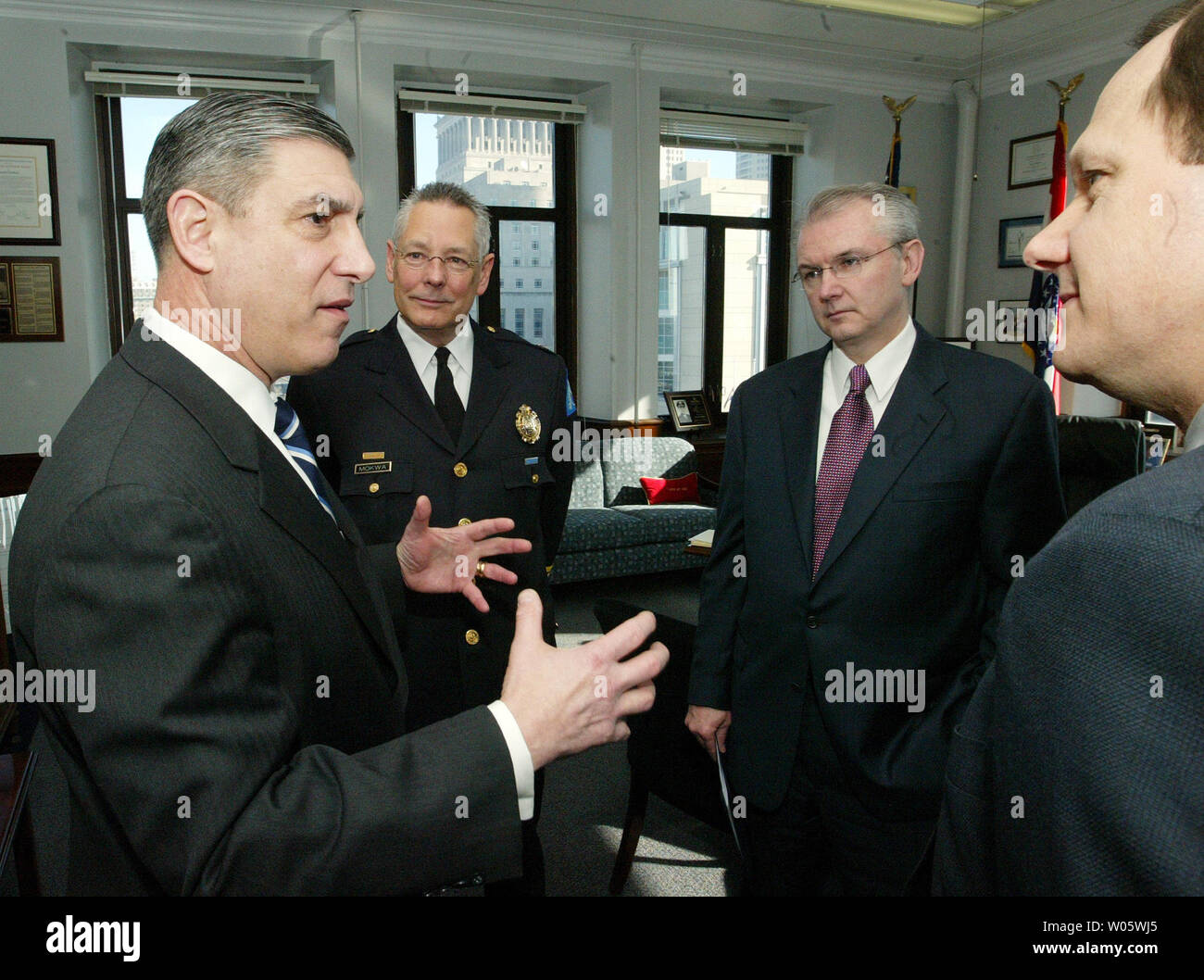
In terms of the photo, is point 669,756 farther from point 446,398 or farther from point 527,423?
point 446,398

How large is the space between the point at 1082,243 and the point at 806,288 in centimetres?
119

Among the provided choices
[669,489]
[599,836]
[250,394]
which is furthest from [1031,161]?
[250,394]

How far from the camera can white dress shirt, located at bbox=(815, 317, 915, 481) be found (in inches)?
72.1

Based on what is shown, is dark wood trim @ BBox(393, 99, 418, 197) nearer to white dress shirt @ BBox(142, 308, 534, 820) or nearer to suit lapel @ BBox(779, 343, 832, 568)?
suit lapel @ BBox(779, 343, 832, 568)

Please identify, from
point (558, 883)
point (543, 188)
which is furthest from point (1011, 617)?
point (543, 188)

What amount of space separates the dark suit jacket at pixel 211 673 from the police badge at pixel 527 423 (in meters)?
1.19

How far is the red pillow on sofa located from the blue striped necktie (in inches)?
194

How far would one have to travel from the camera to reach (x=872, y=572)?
1.68 metres

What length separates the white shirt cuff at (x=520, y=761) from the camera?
0.96m

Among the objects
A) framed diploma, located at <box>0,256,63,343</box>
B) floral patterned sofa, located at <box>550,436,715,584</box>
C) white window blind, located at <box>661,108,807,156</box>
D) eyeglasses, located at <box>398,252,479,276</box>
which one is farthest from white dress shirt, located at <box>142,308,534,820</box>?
white window blind, located at <box>661,108,807,156</box>

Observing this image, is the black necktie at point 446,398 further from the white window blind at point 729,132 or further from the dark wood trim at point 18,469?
the white window blind at point 729,132

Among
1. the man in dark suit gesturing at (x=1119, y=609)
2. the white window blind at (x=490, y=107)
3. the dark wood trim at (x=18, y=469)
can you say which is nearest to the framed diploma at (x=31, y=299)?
the dark wood trim at (x=18, y=469)

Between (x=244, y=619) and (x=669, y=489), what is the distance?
536cm

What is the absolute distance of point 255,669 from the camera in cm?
90
